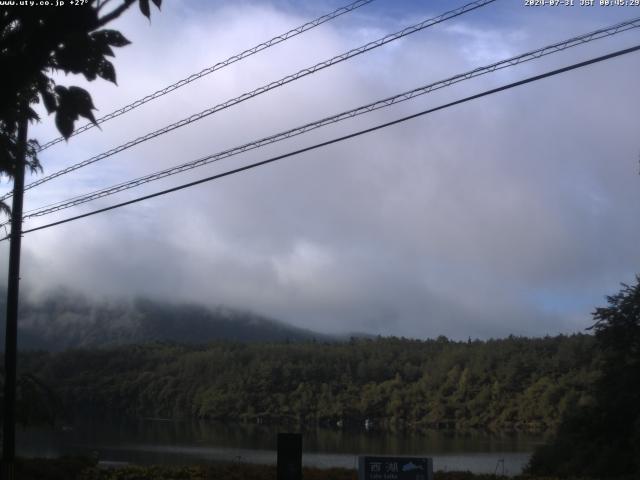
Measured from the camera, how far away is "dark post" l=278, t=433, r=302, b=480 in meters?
14.2

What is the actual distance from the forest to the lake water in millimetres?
4248

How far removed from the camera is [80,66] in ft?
17.3

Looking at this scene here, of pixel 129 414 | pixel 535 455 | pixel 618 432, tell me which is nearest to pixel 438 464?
pixel 535 455

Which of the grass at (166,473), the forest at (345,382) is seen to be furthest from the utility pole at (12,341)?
the forest at (345,382)

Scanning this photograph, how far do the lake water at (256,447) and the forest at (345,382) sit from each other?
425 cm

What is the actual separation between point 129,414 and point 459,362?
39870 millimetres

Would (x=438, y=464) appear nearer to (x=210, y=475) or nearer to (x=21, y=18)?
(x=210, y=475)

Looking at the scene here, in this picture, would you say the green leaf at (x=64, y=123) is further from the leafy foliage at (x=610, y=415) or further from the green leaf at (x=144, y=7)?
the leafy foliage at (x=610, y=415)

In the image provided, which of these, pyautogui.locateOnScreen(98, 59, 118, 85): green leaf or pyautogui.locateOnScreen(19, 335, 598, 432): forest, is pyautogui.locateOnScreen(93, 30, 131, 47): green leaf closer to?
pyautogui.locateOnScreen(98, 59, 118, 85): green leaf

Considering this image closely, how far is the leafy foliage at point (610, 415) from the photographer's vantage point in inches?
1137

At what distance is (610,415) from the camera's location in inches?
1215

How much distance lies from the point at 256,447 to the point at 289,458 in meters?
44.2

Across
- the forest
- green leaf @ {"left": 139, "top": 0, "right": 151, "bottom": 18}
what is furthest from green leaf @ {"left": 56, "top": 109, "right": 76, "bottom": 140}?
the forest

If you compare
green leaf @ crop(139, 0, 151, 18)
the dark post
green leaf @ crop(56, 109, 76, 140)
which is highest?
green leaf @ crop(139, 0, 151, 18)
